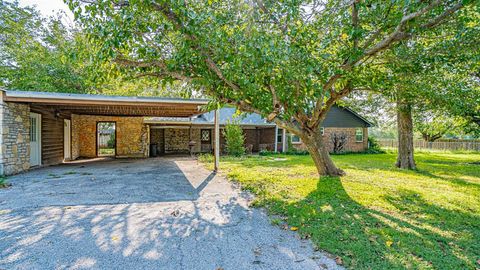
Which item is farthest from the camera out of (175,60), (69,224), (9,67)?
(9,67)

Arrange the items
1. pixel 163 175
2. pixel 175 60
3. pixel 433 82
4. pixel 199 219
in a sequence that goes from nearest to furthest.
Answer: pixel 199 219
pixel 175 60
pixel 433 82
pixel 163 175

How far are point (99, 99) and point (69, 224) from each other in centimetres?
552

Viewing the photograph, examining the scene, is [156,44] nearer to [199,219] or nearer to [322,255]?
[199,219]

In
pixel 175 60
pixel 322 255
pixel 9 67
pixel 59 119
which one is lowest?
pixel 322 255

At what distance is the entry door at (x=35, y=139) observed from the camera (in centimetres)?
936

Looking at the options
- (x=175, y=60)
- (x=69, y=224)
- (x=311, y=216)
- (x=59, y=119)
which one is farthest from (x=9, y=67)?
(x=311, y=216)

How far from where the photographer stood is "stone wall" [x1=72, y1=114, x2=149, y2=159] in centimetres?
1426

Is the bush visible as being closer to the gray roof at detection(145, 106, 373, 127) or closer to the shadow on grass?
the gray roof at detection(145, 106, 373, 127)

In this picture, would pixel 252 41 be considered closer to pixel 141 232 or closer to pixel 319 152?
pixel 141 232

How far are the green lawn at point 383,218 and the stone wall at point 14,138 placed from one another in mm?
6930

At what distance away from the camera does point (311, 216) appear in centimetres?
408

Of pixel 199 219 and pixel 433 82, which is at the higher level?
pixel 433 82

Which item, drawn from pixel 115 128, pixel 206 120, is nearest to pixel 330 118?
pixel 206 120

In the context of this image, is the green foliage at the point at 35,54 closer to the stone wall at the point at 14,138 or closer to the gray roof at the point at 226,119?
the gray roof at the point at 226,119
